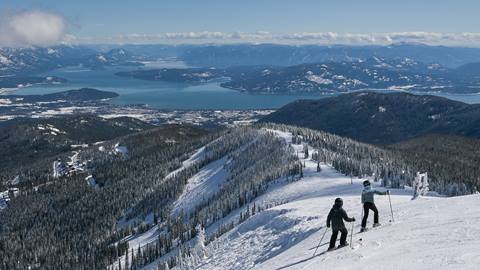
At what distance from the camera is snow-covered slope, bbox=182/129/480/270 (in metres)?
29.4

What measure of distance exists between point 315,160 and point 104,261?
215 ft

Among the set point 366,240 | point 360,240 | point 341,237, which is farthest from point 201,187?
point 341,237

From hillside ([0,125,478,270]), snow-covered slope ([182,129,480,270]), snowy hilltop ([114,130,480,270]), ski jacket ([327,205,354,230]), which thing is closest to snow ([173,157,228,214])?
hillside ([0,125,478,270])

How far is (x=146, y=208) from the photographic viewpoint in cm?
17412

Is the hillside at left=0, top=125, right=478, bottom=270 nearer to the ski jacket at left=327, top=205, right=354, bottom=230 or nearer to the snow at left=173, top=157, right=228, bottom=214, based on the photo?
the snow at left=173, top=157, right=228, bottom=214

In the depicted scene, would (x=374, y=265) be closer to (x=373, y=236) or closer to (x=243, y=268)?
(x=373, y=236)

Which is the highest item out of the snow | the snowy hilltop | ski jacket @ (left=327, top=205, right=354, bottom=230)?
ski jacket @ (left=327, top=205, right=354, bottom=230)

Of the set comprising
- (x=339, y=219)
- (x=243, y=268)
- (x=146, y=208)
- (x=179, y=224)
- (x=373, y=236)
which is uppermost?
(x=339, y=219)

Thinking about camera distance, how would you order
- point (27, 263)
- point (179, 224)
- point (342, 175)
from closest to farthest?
point (342, 175) → point (179, 224) → point (27, 263)

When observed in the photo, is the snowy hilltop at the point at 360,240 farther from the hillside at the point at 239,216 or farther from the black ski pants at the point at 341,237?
the black ski pants at the point at 341,237

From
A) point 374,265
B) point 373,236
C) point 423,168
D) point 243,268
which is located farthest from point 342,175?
point 374,265

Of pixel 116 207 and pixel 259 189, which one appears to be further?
pixel 116 207

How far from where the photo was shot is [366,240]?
36.6 metres

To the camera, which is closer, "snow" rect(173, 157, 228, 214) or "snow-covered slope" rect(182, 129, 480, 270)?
"snow-covered slope" rect(182, 129, 480, 270)
